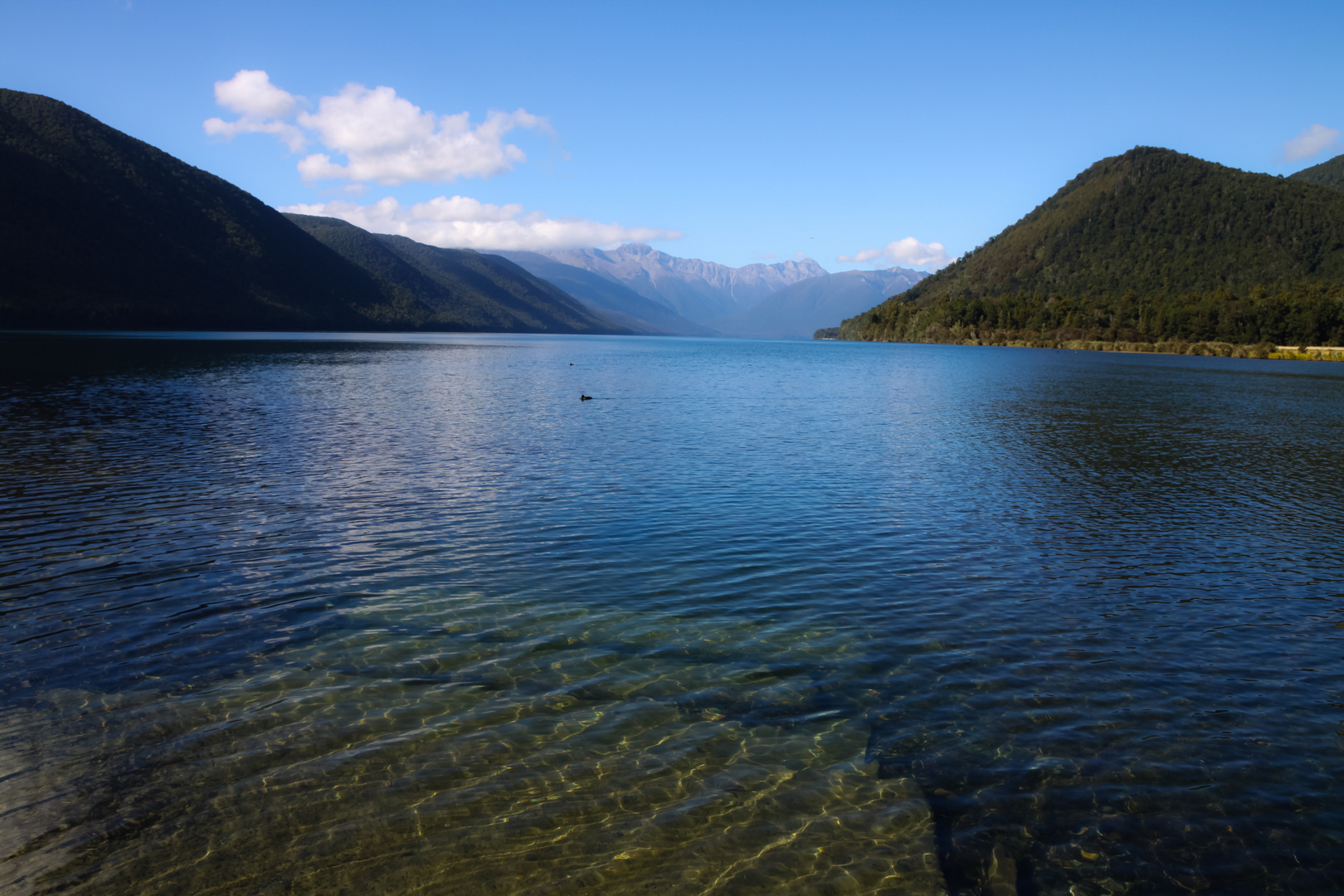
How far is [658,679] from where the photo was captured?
36.8 ft

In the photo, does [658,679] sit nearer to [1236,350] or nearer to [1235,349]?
[1236,350]

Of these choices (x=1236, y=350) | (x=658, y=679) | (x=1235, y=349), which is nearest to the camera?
(x=658, y=679)

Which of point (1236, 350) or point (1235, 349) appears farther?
point (1235, 349)

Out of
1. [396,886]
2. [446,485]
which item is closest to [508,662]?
[396,886]

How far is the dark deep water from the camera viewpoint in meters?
7.48

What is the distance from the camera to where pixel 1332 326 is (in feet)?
531

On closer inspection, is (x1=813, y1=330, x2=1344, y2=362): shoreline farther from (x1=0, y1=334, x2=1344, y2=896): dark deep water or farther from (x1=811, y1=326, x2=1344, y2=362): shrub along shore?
(x1=0, y1=334, x2=1344, y2=896): dark deep water

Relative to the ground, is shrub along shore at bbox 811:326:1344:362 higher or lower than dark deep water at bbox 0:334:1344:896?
higher

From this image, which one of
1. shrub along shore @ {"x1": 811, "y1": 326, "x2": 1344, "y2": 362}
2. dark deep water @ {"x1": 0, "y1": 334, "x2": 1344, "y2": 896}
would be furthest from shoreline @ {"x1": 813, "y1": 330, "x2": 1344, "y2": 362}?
dark deep water @ {"x1": 0, "y1": 334, "x2": 1344, "y2": 896}

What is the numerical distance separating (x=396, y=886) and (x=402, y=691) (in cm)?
398

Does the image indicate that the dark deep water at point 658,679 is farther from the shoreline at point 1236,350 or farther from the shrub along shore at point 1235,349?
the shrub along shore at point 1235,349

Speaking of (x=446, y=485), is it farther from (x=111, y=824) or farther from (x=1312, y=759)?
(x=1312, y=759)

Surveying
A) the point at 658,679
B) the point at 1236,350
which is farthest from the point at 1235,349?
the point at 658,679

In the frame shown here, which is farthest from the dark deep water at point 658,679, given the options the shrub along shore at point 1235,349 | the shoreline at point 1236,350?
the shrub along shore at point 1235,349
